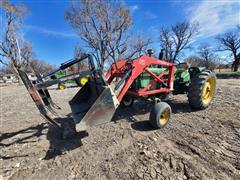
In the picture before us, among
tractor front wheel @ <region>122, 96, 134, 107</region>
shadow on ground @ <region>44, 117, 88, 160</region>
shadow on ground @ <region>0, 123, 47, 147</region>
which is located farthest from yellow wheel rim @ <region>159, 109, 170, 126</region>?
shadow on ground @ <region>0, 123, 47, 147</region>

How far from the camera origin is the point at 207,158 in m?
2.38

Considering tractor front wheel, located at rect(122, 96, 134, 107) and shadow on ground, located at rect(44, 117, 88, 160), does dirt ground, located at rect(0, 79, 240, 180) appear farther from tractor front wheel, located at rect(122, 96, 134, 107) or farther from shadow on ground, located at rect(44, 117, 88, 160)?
tractor front wheel, located at rect(122, 96, 134, 107)

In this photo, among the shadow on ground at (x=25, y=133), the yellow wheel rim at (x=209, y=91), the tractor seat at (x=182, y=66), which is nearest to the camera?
the shadow on ground at (x=25, y=133)

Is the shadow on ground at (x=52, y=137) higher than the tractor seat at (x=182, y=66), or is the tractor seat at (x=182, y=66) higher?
the tractor seat at (x=182, y=66)

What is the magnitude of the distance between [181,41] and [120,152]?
4125 centimetres

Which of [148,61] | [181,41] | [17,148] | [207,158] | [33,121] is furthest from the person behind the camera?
[181,41]

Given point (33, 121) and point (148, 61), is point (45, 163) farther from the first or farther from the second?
point (148, 61)

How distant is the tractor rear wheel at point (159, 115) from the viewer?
11.1 ft

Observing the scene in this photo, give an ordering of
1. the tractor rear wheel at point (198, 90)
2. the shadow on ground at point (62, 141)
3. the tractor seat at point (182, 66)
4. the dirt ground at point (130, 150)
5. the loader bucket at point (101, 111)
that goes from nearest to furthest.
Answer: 1. the dirt ground at point (130, 150)
2. the loader bucket at point (101, 111)
3. the shadow on ground at point (62, 141)
4. the tractor rear wheel at point (198, 90)
5. the tractor seat at point (182, 66)

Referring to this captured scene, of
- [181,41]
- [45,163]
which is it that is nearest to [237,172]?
[45,163]

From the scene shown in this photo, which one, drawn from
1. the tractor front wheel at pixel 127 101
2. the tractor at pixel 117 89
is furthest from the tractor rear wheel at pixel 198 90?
the tractor front wheel at pixel 127 101

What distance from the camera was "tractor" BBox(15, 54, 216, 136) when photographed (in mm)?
2678

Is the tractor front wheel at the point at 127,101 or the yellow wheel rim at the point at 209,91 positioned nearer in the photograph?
the yellow wheel rim at the point at 209,91

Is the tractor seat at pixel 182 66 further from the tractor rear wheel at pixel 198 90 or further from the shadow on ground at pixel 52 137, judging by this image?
the shadow on ground at pixel 52 137
